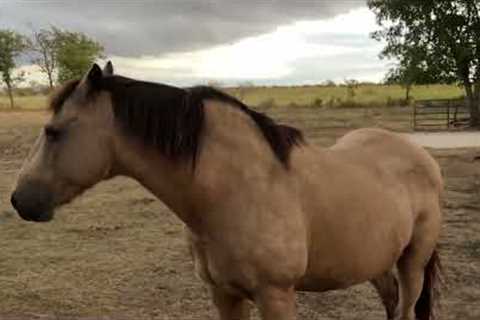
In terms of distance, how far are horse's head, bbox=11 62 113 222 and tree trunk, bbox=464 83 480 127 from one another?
1046 inches

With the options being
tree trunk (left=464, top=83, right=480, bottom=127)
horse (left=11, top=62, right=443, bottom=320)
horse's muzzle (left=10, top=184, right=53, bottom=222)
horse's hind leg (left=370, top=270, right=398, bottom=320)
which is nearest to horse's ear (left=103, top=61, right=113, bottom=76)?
horse (left=11, top=62, right=443, bottom=320)

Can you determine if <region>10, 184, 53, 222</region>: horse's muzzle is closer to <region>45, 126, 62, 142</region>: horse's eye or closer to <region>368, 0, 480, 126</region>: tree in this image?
<region>45, 126, 62, 142</region>: horse's eye

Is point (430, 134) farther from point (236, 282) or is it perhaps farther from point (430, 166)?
point (236, 282)

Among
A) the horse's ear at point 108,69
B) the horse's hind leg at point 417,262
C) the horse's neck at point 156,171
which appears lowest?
the horse's hind leg at point 417,262

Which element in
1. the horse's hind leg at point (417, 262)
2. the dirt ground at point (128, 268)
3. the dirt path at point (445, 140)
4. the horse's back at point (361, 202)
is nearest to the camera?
the horse's back at point (361, 202)

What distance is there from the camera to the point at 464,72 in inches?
1121

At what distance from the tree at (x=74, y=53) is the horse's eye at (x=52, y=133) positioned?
4761 centimetres

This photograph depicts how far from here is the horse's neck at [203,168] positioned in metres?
2.83

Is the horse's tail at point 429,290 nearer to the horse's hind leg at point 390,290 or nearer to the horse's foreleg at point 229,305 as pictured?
the horse's hind leg at point 390,290

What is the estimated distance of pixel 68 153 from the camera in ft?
8.79

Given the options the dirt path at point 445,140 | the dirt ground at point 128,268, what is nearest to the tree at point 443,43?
the dirt path at point 445,140

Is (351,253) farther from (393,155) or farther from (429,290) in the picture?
(429,290)

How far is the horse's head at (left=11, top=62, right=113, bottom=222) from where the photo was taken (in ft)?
8.79

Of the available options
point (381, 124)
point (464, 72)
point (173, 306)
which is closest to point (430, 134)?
point (381, 124)
